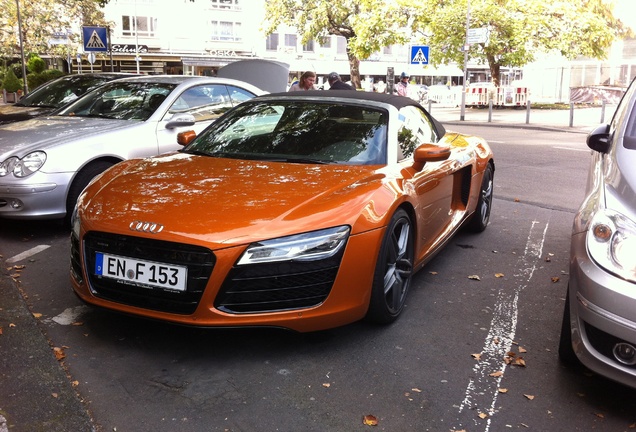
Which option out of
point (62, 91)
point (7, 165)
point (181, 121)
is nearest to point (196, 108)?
point (181, 121)

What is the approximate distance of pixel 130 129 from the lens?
638 centimetres

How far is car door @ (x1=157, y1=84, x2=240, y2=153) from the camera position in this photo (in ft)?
21.9

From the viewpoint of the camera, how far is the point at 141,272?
10.6ft

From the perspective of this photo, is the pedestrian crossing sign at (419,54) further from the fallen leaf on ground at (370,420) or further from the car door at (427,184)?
the fallen leaf on ground at (370,420)

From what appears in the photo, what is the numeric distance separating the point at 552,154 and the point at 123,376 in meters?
11.8

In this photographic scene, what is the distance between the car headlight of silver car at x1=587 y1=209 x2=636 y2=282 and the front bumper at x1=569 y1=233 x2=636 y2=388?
4 cm

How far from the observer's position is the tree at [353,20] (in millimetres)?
30500

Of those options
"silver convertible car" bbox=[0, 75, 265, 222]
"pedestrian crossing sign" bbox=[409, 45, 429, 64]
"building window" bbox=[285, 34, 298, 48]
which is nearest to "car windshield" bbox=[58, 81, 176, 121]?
"silver convertible car" bbox=[0, 75, 265, 222]

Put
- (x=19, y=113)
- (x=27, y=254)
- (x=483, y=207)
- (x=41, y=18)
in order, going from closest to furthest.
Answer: (x=27, y=254) → (x=483, y=207) → (x=19, y=113) → (x=41, y=18)

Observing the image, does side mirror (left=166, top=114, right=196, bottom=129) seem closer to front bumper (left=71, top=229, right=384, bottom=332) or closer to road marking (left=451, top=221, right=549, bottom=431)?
front bumper (left=71, top=229, right=384, bottom=332)

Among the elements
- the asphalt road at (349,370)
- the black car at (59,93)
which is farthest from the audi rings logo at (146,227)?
the black car at (59,93)

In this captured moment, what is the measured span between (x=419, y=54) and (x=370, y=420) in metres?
18.2

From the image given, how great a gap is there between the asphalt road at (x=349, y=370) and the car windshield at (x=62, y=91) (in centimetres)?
525

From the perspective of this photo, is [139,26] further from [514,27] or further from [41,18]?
[514,27]
